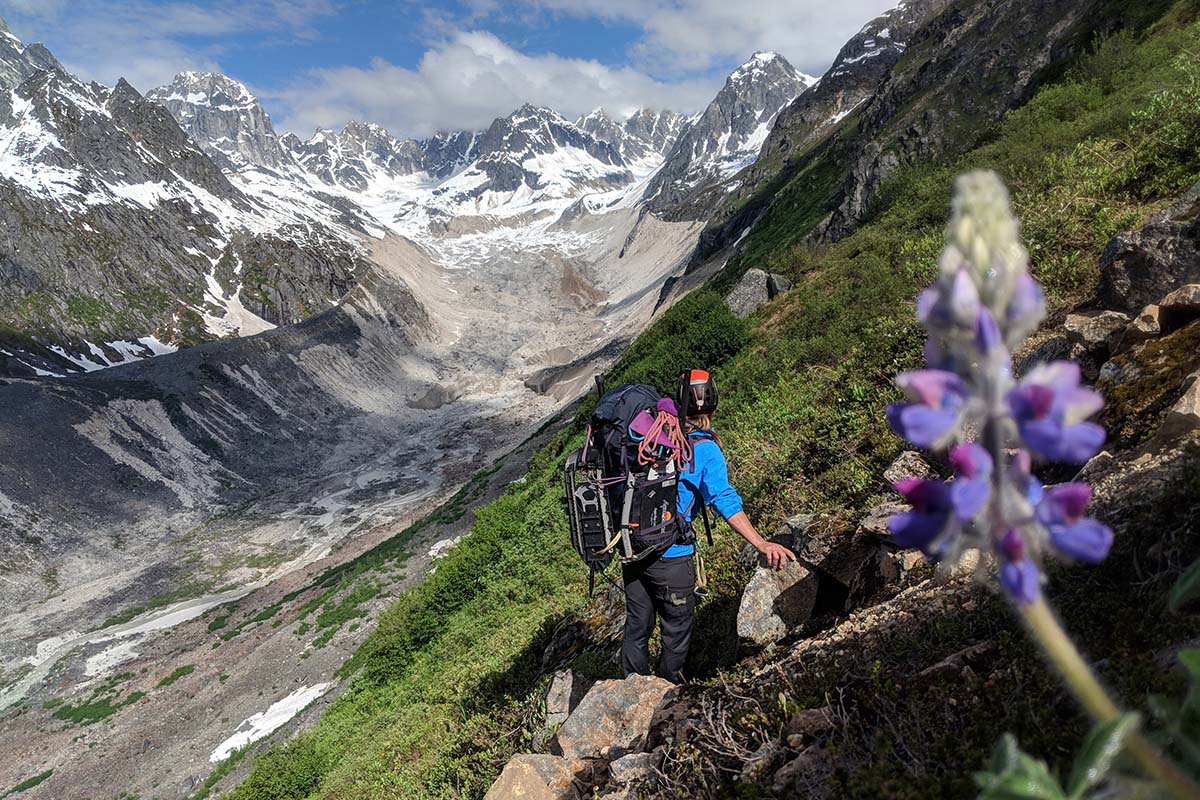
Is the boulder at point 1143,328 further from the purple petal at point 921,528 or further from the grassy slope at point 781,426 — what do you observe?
the purple petal at point 921,528

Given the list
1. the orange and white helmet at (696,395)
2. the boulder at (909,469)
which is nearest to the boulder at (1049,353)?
the boulder at (909,469)

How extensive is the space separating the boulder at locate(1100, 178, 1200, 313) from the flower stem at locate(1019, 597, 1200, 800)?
5777 mm

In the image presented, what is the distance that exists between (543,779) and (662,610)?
1582 mm

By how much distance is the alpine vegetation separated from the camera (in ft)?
3.41

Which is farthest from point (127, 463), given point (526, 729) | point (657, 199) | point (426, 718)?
point (657, 199)

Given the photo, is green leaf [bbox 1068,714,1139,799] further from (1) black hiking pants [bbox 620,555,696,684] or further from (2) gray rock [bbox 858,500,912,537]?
(1) black hiking pants [bbox 620,555,696,684]

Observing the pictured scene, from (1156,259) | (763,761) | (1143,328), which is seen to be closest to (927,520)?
(763,761)

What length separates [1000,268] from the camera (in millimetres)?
1060

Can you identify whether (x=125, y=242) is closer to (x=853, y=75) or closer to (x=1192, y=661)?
(x=853, y=75)

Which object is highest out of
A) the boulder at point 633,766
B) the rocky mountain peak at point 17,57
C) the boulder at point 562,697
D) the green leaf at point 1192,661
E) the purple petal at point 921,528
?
the rocky mountain peak at point 17,57

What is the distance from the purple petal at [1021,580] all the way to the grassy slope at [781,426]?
14.3 feet

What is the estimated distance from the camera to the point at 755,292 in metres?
21.9

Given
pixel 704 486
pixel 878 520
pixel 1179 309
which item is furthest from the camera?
pixel 704 486

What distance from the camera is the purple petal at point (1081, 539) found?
105 centimetres
